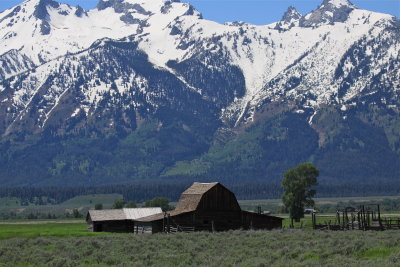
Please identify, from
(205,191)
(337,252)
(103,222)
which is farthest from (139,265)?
(103,222)

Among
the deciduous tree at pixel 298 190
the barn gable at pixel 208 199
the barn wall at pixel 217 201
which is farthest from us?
the deciduous tree at pixel 298 190

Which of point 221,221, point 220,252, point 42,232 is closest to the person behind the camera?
point 220,252

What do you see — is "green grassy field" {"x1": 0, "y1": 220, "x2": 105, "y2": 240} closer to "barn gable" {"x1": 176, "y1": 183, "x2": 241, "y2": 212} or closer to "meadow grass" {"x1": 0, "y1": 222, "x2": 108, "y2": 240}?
"meadow grass" {"x1": 0, "y1": 222, "x2": 108, "y2": 240}

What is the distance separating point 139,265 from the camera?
2184 inches

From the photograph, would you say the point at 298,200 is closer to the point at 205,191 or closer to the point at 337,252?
the point at 205,191

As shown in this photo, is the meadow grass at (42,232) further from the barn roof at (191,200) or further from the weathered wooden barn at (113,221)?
the barn roof at (191,200)

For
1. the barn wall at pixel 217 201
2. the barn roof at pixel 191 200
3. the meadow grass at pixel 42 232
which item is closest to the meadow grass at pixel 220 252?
the meadow grass at pixel 42 232

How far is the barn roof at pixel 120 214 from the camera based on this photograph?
124 m

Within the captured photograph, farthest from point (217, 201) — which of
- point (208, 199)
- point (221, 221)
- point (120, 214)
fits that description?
point (120, 214)

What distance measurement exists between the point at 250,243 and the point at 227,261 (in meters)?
15.3

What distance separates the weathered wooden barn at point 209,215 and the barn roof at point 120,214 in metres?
12.7

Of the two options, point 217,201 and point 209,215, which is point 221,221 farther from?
point 217,201

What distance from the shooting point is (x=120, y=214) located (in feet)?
412

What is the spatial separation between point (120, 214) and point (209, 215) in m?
21.6
